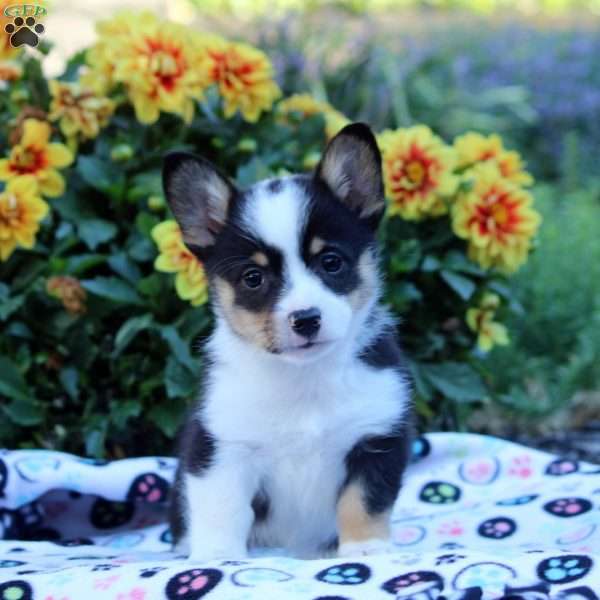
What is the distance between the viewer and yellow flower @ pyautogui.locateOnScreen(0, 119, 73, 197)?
14.8 feet

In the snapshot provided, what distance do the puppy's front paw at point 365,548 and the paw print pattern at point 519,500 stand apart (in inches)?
37.5

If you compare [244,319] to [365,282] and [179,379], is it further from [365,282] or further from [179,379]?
[179,379]

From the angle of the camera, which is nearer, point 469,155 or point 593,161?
point 469,155

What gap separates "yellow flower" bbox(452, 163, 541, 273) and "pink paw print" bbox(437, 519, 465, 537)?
4.13ft

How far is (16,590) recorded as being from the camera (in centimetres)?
293

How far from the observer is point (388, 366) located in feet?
11.5

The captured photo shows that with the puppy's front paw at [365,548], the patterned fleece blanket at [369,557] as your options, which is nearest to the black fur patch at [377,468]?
the puppy's front paw at [365,548]

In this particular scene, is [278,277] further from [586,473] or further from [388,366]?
[586,473]

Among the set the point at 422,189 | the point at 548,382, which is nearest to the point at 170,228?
the point at 422,189

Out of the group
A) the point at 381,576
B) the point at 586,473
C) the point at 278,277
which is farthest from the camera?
the point at 586,473

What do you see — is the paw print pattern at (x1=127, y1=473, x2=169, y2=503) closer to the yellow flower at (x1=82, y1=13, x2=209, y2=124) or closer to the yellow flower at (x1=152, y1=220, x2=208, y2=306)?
the yellow flower at (x1=152, y1=220, x2=208, y2=306)

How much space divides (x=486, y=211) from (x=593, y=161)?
20.9ft

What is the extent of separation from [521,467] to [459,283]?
833 millimetres

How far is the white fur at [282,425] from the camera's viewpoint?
10.8 feet
